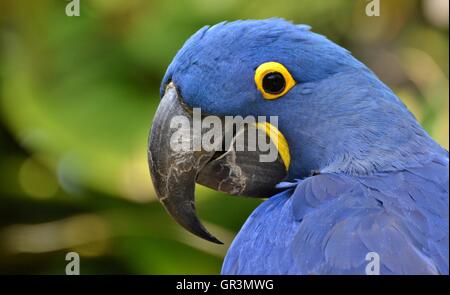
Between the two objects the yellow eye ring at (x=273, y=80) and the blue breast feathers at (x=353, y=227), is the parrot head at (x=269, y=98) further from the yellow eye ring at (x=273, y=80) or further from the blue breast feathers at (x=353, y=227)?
the blue breast feathers at (x=353, y=227)

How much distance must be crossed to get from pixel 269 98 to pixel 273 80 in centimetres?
5

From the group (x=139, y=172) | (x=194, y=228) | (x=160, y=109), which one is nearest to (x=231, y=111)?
(x=160, y=109)

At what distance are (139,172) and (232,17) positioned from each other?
0.85 metres

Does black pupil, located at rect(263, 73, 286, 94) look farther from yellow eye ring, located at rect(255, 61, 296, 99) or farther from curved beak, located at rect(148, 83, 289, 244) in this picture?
curved beak, located at rect(148, 83, 289, 244)

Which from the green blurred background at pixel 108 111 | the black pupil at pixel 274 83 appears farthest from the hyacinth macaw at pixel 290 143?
the green blurred background at pixel 108 111

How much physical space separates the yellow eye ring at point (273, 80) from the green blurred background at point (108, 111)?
120 cm

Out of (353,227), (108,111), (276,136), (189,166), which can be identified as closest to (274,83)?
(276,136)

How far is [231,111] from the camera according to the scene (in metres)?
1.86

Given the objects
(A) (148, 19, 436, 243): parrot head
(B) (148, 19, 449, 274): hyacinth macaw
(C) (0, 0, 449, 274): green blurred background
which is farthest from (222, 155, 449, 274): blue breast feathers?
(C) (0, 0, 449, 274): green blurred background

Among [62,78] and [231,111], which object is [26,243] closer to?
[62,78]

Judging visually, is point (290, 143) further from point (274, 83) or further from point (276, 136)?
point (274, 83)

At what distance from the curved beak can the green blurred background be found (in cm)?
107

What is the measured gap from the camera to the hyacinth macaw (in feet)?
5.47

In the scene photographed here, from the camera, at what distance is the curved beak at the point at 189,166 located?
186cm
